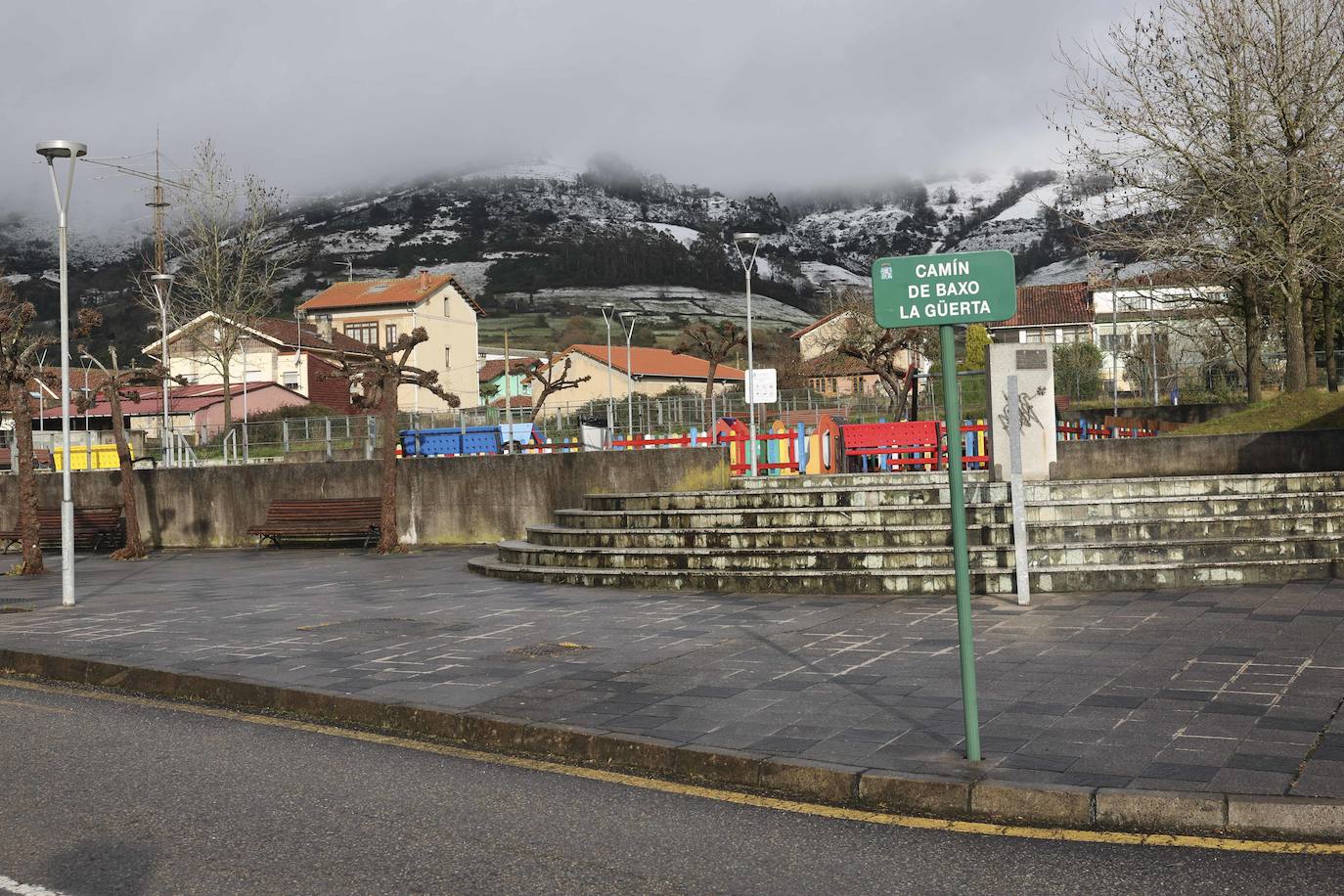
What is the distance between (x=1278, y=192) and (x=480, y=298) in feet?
539

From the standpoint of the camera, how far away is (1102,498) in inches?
568

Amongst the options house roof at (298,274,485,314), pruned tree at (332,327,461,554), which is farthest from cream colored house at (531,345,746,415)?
pruned tree at (332,327,461,554)

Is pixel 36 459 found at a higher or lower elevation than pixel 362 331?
lower

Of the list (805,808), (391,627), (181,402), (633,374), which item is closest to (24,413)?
(391,627)

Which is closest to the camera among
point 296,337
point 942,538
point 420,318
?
point 942,538

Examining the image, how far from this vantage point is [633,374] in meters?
102

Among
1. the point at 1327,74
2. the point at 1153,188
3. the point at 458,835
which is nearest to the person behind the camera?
the point at 458,835

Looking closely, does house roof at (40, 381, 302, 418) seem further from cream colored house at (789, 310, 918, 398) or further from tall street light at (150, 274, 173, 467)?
cream colored house at (789, 310, 918, 398)

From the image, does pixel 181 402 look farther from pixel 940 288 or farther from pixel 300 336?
pixel 940 288

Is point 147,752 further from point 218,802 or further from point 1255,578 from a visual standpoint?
point 1255,578

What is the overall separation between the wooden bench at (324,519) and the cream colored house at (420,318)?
65.5 metres

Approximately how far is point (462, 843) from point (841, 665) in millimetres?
4073

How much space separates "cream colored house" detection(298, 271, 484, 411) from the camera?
93750mm

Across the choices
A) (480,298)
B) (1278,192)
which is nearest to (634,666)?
(1278,192)
